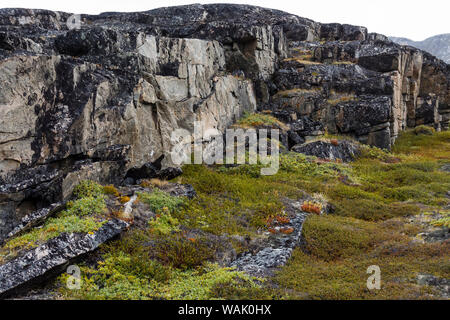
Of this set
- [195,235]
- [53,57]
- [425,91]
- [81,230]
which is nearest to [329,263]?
[195,235]

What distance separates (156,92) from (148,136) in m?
3.38

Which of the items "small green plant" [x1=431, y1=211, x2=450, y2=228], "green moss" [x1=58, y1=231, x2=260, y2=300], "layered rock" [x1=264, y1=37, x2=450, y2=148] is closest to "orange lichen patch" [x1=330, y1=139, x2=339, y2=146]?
"layered rock" [x1=264, y1=37, x2=450, y2=148]

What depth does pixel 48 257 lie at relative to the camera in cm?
1068

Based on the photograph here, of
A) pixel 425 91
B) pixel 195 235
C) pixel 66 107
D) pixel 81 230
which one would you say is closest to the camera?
pixel 81 230

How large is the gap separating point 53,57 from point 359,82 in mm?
32902

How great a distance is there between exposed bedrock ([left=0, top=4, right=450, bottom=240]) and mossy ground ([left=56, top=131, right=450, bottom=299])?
13.3 feet

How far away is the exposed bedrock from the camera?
575 inches

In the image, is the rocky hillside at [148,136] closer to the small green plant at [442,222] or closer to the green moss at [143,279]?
the green moss at [143,279]

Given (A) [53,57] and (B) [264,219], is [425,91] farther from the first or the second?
(A) [53,57]

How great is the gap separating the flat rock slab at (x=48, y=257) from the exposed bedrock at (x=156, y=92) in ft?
9.98

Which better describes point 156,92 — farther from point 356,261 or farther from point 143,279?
point 356,261

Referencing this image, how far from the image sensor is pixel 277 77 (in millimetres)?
40094

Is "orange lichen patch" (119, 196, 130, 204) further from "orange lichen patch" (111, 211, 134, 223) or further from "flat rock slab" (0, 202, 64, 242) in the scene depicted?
"flat rock slab" (0, 202, 64, 242)

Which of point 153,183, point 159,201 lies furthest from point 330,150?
point 159,201
